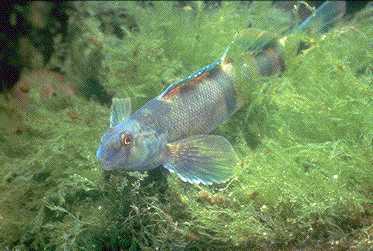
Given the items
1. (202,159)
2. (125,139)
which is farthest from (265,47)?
(125,139)

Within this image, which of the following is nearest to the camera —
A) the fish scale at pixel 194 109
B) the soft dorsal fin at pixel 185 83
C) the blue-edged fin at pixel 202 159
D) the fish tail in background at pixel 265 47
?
the blue-edged fin at pixel 202 159

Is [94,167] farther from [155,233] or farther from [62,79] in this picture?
[62,79]

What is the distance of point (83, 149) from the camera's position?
444 cm

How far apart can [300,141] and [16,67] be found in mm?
5884

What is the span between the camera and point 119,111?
169 inches

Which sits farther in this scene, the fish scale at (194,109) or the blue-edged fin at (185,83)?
the blue-edged fin at (185,83)

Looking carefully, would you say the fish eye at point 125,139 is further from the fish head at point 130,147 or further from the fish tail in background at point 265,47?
the fish tail in background at point 265,47

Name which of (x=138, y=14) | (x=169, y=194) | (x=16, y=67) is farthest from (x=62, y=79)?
(x=169, y=194)

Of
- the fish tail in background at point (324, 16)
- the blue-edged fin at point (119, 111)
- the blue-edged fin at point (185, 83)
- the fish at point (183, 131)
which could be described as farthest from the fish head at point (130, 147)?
the fish tail in background at point (324, 16)

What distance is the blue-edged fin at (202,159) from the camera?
144 inches

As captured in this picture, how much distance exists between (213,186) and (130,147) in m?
0.91

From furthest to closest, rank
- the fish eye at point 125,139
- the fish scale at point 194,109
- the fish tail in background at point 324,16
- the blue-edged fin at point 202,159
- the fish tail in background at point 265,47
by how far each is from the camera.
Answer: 1. the fish tail in background at point 324,16
2. the fish tail in background at point 265,47
3. the fish scale at point 194,109
4. the fish eye at point 125,139
5. the blue-edged fin at point 202,159

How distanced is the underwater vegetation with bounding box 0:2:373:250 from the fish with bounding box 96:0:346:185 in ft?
0.52

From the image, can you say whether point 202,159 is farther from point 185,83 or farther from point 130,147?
point 185,83
